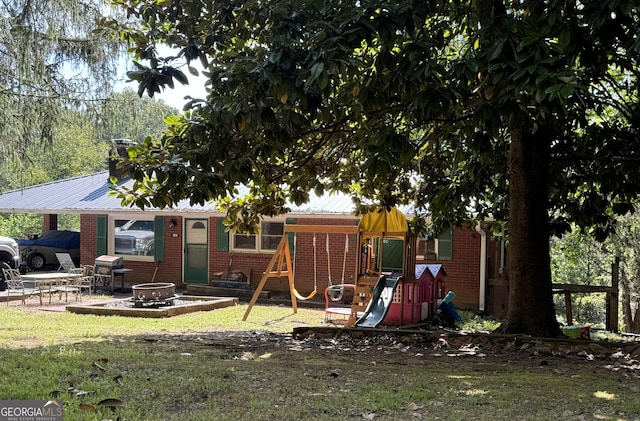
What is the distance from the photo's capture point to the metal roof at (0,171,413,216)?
60.8 feet

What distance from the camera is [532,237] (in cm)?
1010

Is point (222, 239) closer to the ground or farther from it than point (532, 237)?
closer to the ground

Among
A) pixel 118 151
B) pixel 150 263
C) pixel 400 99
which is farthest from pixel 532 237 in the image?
pixel 150 263

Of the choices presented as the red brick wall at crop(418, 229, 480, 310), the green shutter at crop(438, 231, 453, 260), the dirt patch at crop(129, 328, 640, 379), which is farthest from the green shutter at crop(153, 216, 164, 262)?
the dirt patch at crop(129, 328, 640, 379)

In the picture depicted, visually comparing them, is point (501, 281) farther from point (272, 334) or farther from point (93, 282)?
point (93, 282)

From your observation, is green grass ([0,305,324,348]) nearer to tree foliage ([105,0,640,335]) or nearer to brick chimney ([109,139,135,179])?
brick chimney ([109,139,135,179])

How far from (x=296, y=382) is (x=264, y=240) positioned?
45.6 feet

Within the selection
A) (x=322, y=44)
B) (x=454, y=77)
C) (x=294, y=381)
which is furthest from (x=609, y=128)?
(x=294, y=381)

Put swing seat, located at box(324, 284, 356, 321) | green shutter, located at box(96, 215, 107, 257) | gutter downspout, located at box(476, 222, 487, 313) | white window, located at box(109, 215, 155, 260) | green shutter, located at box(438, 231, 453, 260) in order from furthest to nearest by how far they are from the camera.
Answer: green shutter, located at box(96, 215, 107, 257) < white window, located at box(109, 215, 155, 260) < green shutter, located at box(438, 231, 453, 260) < gutter downspout, located at box(476, 222, 487, 313) < swing seat, located at box(324, 284, 356, 321)

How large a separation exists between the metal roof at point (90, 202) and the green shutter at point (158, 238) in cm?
36

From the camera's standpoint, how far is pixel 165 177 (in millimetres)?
7273

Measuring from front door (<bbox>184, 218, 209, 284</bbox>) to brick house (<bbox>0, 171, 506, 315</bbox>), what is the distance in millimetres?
32

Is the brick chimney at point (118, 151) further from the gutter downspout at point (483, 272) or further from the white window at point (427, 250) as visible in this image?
the gutter downspout at point (483, 272)

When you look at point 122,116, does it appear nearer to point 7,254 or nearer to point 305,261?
point 305,261
